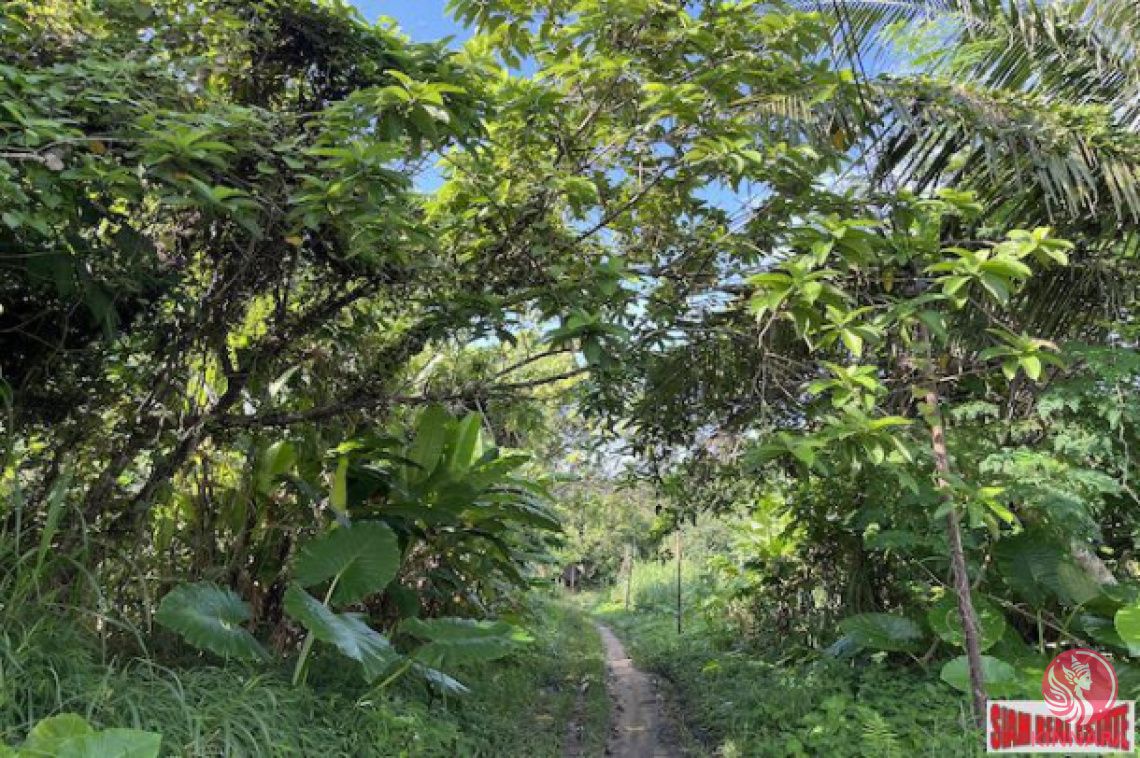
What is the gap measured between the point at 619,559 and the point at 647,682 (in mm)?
14413

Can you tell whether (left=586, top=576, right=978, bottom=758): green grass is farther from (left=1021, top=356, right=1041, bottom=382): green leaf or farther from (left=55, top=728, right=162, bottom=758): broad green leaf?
(left=55, top=728, right=162, bottom=758): broad green leaf

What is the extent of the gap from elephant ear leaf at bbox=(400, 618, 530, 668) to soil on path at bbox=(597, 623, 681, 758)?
69.5 inches

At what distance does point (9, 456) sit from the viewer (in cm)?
332

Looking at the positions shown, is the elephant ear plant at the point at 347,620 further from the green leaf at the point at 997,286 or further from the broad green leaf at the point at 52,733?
the green leaf at the point at 997,286

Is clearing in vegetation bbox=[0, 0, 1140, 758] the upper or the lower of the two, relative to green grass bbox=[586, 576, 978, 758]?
upper

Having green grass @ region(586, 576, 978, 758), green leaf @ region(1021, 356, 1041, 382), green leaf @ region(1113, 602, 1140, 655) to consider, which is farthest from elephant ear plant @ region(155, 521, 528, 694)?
green leaf @ region(1113, 602, 1140, 655)

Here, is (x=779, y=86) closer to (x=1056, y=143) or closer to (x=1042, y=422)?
(x=1056, y=143)

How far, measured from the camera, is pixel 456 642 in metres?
3.67

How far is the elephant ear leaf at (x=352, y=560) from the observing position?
363cm

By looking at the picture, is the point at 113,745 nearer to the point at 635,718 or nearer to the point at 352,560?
the point at 352,560

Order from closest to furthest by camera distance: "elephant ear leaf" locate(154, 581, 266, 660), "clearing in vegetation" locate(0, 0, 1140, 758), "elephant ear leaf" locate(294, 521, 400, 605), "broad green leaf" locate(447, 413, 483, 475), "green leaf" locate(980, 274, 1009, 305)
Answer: "clearing in vegetation" locate(0, 0, 1140, 758)
"green leaf" locate(980, 274, 1009, 305)
"elephant ear leaf" locate(154, 581, 266, 660)
"elephant ear leaf" locate(294, 521, 400, 605)
"broad green leaf" locate(447, 413, 483, 475)

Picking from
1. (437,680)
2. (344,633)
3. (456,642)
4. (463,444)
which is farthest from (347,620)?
(463,444)

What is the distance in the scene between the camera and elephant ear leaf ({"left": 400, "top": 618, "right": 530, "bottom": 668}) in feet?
11.9

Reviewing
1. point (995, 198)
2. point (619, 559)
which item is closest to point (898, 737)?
point (995, 198)
